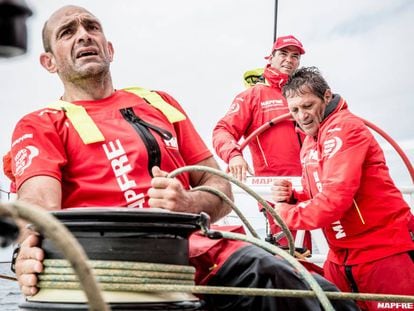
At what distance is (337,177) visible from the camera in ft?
9.77

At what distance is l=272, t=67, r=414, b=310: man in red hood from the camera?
9.72ft

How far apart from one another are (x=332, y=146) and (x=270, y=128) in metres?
1.79

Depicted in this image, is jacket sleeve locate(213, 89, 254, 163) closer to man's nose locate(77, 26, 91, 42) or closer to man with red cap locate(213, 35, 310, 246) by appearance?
man with red cap locate(213, 35, 310, 246)

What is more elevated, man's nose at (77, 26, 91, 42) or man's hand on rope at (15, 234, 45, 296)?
man's nose at (77, 26, 91, 42)

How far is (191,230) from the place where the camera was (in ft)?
5.58

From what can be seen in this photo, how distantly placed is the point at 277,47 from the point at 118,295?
13.0ft

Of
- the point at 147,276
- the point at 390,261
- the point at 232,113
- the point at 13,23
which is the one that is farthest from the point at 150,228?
the point at 232,113

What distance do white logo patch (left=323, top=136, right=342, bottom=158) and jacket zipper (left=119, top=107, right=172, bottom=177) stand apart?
874 mm

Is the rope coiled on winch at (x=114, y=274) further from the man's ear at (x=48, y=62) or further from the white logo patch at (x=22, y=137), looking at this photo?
the man's ear at (x=48, y=62)

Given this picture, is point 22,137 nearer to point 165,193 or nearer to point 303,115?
point 165,193

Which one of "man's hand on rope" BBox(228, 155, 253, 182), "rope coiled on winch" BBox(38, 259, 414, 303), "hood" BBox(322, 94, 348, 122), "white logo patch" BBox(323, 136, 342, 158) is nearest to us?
"rope coiled on winch" BBox(38, 259, 414, 303)

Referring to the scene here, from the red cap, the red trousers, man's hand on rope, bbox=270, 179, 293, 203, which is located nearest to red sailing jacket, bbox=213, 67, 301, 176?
the red cap

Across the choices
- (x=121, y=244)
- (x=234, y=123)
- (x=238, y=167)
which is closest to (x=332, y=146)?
(x=238, y=167)

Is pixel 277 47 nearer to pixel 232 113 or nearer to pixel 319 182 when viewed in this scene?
pixel 232 113
